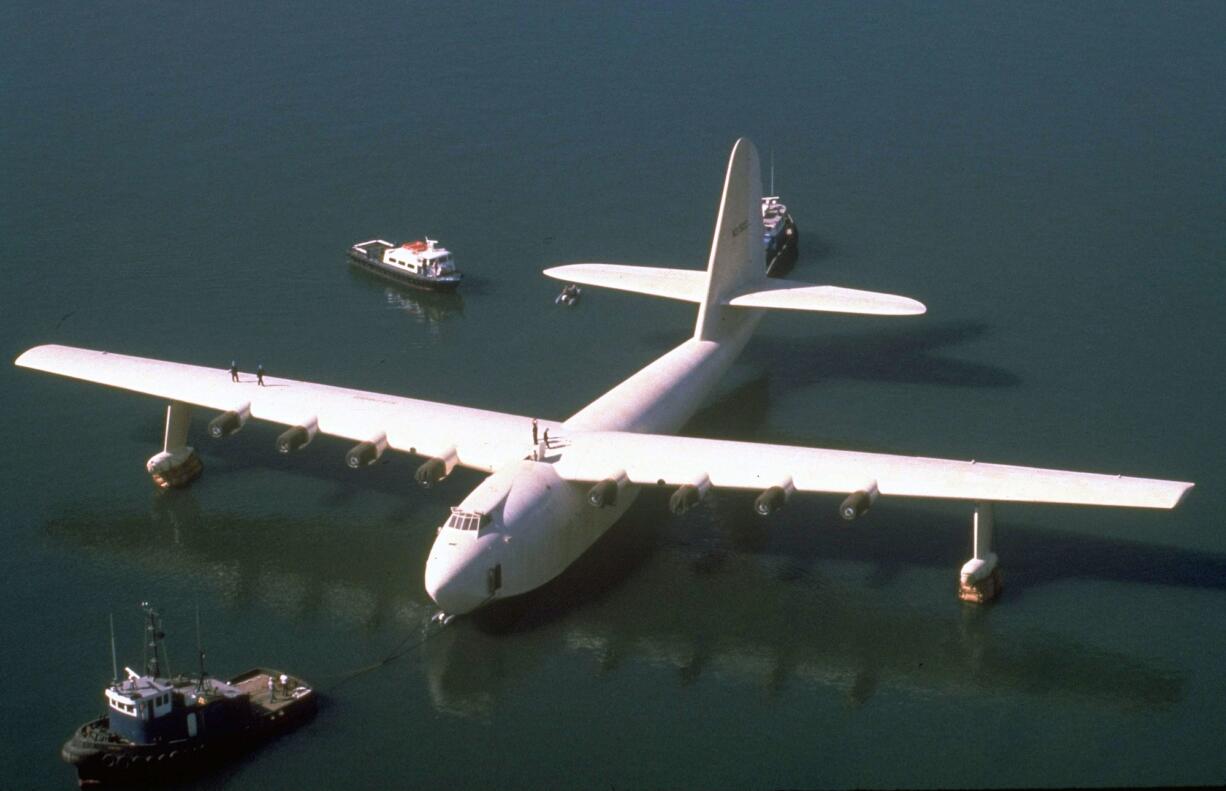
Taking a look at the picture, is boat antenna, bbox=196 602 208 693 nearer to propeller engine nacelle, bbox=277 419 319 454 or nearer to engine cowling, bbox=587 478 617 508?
propeller engine nacelle, bbox=277 419 319 454

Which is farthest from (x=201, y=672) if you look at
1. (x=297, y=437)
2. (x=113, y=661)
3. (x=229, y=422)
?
(x=229, y=422)

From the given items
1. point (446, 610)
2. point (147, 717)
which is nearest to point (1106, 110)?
point (446, 610)

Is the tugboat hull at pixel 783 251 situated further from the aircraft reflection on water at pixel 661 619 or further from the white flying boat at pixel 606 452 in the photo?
the aircraft reflection on water at pixel 661 619

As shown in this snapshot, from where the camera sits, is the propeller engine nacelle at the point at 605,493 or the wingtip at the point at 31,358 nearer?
the propeller engine nacelle at the point at 605,493

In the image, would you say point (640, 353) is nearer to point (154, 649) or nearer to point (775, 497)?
point (775, 497)

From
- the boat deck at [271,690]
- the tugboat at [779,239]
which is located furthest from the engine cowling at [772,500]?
the tugboat at [779,239]

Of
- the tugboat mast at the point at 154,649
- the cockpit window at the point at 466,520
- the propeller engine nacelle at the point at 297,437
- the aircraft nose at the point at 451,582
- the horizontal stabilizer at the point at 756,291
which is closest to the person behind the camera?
the tugboat mast at the point at 154,649

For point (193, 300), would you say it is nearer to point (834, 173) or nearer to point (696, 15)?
point (834, 173)
